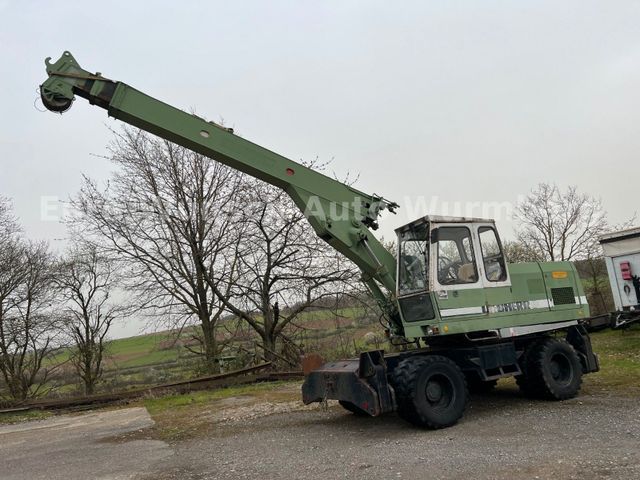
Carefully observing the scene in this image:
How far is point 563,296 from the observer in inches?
352

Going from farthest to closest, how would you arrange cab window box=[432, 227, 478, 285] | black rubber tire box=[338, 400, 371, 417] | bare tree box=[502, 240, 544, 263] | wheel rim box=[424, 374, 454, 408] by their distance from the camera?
bare tree box=[502, 240, 544, 263] < black rubber tire box=[338, 400, 371, 417] < cab window box=[432, 227, 478, 285] < wheel rim box=[424, 374, 454, 408]

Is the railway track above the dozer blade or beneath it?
beneath

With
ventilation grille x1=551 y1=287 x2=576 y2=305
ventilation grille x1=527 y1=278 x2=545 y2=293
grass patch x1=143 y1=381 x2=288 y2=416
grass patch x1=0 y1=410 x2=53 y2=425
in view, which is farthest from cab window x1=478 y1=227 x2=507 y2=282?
grass patch x1=0 y1=410 x2=53 y2=425

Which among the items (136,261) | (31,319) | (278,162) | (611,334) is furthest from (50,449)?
(611,334)

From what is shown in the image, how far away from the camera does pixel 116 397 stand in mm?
14133

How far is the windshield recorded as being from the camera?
7.66 meters

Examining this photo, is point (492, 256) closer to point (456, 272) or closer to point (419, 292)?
point (456, 272)

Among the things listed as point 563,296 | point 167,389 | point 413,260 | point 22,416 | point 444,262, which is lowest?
point 22,416

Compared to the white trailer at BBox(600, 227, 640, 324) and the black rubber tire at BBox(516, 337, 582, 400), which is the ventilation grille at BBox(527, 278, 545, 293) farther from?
the white trailer at BBox(600, 227, 640, 324)

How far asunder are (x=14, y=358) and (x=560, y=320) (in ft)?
66.6

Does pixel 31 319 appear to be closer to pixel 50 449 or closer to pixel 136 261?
pixel 136 261

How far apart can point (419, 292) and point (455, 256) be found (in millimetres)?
843

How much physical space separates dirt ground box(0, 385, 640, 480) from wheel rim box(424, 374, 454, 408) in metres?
0.37

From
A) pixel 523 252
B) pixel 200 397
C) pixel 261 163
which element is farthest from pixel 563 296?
pixel 523 252
